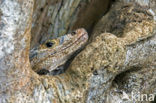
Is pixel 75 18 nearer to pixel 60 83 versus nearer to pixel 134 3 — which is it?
pixel 134 3

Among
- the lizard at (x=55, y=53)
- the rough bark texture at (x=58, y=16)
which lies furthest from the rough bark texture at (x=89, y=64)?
the rough bark texture at (x=58, y=16)

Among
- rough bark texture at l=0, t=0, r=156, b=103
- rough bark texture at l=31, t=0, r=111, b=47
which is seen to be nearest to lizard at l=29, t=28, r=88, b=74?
rough bark texture at l=0, t=0, r=156, b=103

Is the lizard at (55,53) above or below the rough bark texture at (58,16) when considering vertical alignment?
below

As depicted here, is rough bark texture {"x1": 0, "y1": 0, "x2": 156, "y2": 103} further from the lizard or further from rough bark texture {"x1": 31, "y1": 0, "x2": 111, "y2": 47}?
rough bark texture {"x1": 31, "y1": 0, "x2": 111, "y2": 47}

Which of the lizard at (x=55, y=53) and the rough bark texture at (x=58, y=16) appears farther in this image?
the rough bark texture at (x=58, y=16)

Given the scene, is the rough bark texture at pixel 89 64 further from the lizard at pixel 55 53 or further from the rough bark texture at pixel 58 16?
the rough bark texture at pixel 58 16

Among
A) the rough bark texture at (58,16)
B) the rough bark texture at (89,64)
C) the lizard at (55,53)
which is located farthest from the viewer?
the rough bark texture at (58,16)

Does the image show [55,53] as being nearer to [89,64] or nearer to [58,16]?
[89,64]

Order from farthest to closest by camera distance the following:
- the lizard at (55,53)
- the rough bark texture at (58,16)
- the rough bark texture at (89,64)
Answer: the rough bark texture at (58,16)
the lizard at (55,53)
the rough bark texture at (89,64)
